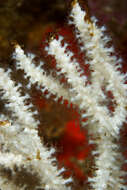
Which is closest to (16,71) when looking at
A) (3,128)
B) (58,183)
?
(3,128)

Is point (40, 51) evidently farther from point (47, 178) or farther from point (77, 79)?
point (47, 178)

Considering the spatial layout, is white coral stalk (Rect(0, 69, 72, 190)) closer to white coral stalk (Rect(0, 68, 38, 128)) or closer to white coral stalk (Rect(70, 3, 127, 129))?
white coral stalk (Rect(0, 68, 38, 128))

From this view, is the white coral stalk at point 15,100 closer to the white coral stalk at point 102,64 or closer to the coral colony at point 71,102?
the coral colony at point 71,102

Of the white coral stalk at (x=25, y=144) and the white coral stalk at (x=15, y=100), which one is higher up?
the white coral stalk at (x=15, y=100)

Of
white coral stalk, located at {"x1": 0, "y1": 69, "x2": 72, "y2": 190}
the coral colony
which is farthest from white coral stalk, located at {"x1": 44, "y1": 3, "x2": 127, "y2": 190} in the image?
white coral stalk, located at {"x1": 0, "y1": 69, "x2": 72, "y2": 190}

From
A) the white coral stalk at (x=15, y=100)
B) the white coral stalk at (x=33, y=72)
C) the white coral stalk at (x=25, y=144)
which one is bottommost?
the white coral stalk at (x=25, y=144)

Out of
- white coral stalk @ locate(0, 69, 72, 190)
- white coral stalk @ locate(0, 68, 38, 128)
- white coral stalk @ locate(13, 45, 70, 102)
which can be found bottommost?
white coral stalk @ locate(0, 69, 72, 190)

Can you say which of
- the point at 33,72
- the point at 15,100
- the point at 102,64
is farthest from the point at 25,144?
the point at 102,64

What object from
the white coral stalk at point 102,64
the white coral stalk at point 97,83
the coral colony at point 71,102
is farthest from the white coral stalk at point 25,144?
the white coral stalk at point 102,64
